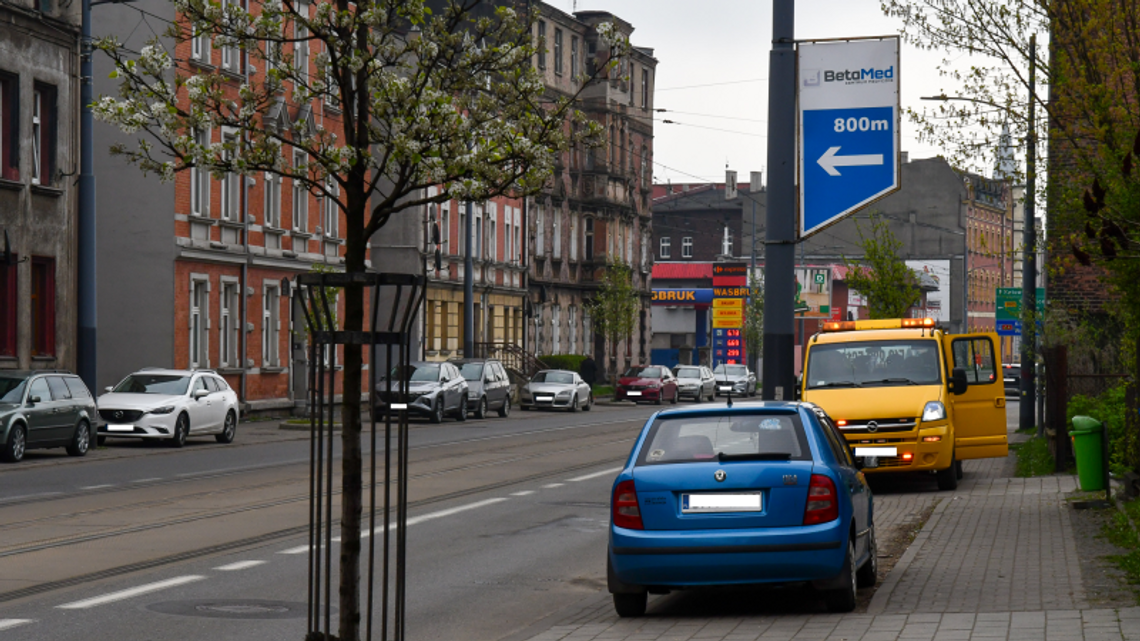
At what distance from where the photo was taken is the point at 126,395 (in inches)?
1232

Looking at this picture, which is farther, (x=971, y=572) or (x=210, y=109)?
(x=971, y=572)

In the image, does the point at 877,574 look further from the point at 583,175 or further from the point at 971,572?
the point at 583,175

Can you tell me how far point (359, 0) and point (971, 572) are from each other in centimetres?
678

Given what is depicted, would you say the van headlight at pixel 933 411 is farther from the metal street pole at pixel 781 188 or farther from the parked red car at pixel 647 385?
the parked red car at pixel 647 385

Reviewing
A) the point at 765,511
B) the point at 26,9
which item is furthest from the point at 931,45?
the point at 26,9

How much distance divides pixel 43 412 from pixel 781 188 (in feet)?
55.4

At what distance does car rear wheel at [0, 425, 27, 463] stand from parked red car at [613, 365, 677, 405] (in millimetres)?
42114

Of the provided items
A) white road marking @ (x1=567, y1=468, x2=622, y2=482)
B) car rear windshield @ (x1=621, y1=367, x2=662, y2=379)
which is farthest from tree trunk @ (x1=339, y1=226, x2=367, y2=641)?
car rear windshield @ (x1=621, y1=367, x2=662, y2=379)

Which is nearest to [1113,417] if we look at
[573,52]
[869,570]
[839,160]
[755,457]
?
[839,160]

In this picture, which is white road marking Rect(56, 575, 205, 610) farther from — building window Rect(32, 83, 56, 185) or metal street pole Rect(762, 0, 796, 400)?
building window Rect(32, 83, 56, 185)

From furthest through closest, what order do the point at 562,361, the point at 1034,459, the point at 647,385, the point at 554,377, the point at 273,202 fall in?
1. the point at 562,361
2. the point at 647,385
3. the point at 554,377
4. the point at 273,202
5. the point at 1034,459

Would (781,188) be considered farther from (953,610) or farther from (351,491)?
(351,491)

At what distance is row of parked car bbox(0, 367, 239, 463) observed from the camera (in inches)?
1013

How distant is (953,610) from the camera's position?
998 centimetres
